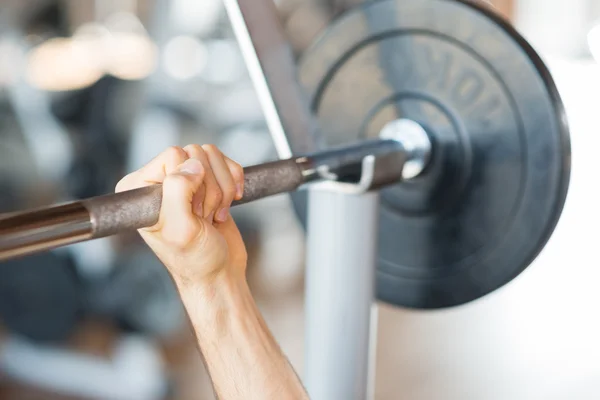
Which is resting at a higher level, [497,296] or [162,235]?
[497,296]

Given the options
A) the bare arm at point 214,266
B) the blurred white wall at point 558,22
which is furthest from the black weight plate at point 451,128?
the blurred white wall at point 558,22

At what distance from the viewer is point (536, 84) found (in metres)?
0.78

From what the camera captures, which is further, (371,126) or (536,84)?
(371,126)

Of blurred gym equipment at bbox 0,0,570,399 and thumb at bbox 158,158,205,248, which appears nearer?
thumb at bbox 158,158,205,248

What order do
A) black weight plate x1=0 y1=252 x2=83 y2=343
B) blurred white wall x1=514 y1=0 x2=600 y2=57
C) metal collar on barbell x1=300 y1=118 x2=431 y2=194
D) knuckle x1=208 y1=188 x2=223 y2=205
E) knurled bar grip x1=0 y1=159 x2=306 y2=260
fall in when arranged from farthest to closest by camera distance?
blurred white wall x1=514 y1=0 x2=600 y2=57
black weight plate x1=0 y1=252 x2=83 y2=343
metal collar on barbell x1=300 y1=118 x2=431 y2=194
knuckle x1=208 y1=188 x2=223 y2=205
knurled bar grip x1=0 y1=159 x2=306 y2=260

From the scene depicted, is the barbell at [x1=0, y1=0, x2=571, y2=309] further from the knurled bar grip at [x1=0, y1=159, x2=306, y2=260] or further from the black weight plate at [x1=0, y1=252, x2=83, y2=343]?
the black weight plate at [x1=0, y1=252, x2=83, y2=343]

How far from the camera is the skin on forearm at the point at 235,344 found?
0.61 meters

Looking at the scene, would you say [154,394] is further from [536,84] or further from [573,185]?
[573,185]

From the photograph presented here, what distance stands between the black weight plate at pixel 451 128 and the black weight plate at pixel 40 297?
1333 millimetres

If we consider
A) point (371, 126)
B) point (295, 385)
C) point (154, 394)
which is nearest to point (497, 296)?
point (154, 394)

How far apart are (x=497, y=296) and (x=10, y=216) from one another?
232 centimetres

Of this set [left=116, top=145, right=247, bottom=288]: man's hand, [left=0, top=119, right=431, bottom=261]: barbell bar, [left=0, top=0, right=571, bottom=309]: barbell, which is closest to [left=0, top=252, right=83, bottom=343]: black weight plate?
[left=0, top=0, right=571, bottom=309]: barbell

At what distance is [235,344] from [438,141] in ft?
1.25

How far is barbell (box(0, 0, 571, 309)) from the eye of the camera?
31.0 inches
